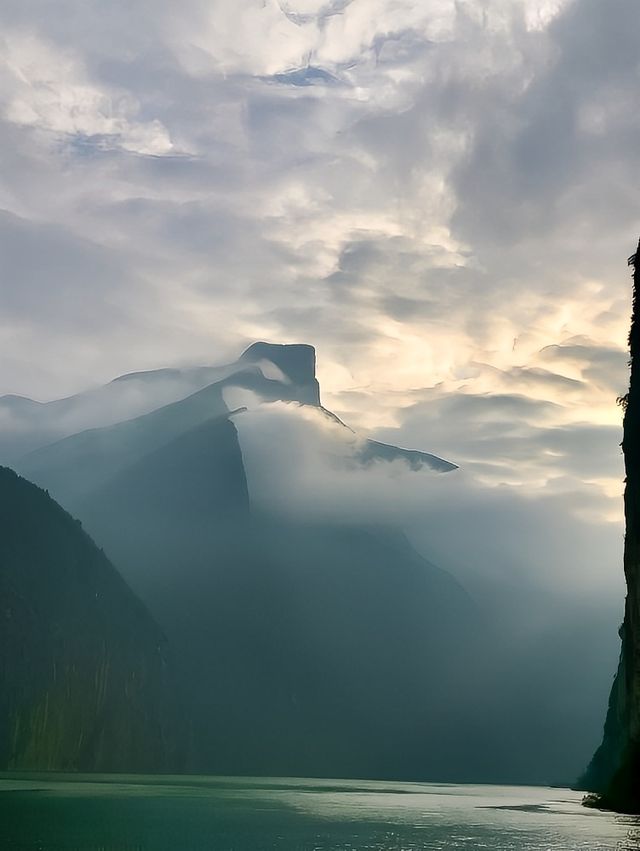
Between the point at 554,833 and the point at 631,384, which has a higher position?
the point at 631,384

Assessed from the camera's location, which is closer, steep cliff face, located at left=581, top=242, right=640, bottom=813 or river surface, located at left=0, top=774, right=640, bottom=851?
river surface, located at left=0, top=774, right=640, bottom=851

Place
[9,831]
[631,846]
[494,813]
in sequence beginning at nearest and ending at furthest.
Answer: [631,846] < [9,831] < [494,813]

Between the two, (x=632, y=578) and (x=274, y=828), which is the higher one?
(x=632, y=578)

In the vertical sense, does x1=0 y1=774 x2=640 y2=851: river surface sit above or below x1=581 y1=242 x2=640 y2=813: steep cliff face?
below

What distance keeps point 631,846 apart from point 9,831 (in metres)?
45.0

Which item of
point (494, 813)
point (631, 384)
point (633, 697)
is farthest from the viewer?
point (494, 813)

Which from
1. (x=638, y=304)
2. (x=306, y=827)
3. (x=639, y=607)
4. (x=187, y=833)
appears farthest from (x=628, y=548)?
(x=187, y=833)

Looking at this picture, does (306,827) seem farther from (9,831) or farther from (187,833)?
(9,831)

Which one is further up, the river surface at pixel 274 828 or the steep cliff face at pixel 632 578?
the steep cliff face at pixel 632 578

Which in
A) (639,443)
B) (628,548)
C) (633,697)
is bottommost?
(633,697)

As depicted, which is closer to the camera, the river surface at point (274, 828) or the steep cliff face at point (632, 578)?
the river surface at point (274, 828)

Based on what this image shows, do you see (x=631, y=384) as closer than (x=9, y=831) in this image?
No

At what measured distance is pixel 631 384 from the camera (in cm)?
12062

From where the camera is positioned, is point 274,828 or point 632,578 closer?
point 274,828
